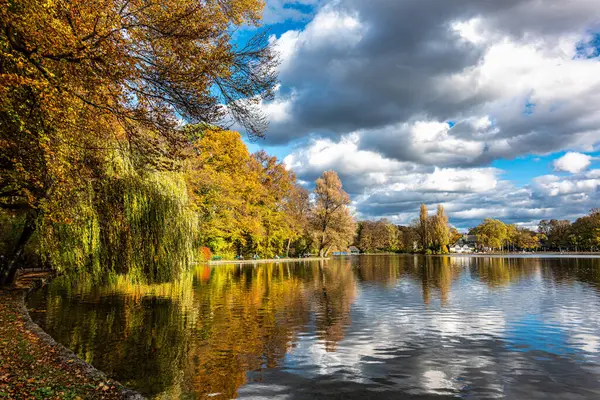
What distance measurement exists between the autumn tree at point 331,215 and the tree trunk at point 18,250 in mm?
53932

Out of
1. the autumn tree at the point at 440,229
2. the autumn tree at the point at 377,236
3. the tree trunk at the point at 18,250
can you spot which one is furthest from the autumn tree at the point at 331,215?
the autumn tree at the point at 377,236

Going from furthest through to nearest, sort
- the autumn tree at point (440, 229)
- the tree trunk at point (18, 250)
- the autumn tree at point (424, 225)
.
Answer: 1. the autumn tree at point (424, 225)
2. the autumn tree at point (440, 229)
3. the tree trunk at point (18, 250)

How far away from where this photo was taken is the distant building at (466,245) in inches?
6224

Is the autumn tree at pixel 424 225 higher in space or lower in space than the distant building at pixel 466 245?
higher

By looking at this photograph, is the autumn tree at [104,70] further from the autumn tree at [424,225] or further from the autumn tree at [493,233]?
the autumn tree at [493,233]

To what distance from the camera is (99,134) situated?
1081 centimetres

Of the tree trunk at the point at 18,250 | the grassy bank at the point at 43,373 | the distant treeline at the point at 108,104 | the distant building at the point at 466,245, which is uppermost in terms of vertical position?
the distant treeline at the point at 108,104

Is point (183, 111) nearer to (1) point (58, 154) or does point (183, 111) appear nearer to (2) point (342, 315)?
(1) point (58, 154)

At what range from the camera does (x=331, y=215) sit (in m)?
72.3

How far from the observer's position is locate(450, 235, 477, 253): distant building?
158m

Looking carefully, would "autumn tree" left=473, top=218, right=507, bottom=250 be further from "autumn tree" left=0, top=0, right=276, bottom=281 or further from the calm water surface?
"autumn tree" left=0, top=0, right=276, bottom=281

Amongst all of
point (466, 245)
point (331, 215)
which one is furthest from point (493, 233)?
point (331, 215)

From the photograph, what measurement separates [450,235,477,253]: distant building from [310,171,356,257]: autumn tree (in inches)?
3688

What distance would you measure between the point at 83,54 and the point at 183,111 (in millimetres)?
2293
